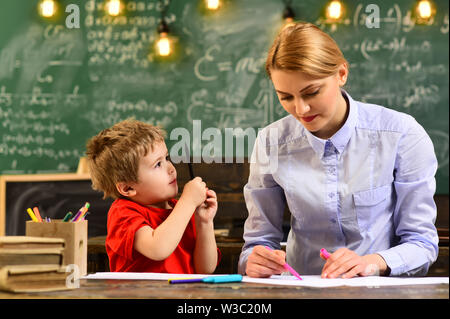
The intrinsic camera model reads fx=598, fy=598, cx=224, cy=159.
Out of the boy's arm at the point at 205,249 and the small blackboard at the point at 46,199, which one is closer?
the boy's arm at the point at 205,249

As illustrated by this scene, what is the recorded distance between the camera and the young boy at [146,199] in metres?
1.50

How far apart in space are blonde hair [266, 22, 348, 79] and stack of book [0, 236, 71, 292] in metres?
0.73

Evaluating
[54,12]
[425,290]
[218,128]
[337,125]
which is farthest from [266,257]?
[54,12]

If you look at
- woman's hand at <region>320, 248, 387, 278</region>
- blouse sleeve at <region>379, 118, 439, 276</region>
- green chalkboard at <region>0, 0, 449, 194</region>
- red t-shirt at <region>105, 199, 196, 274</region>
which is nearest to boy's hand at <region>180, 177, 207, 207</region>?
red t-shirt at <region>105, 199, 196, 274</region>

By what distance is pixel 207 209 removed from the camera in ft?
5.24

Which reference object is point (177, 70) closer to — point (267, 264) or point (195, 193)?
point (195, 193)

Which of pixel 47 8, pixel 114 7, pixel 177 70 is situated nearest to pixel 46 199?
pixel 177 70

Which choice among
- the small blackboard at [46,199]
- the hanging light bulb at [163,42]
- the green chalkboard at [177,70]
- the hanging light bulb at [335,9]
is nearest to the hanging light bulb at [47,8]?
Answer: the green chalkboard at [177,70]

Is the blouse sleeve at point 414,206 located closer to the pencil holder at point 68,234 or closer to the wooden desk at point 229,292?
the wooden desk at point 229,292

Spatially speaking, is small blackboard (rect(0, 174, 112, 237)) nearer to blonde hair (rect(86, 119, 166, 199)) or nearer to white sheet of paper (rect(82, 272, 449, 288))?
blonde hair (rect(86, 119, 166, 199))

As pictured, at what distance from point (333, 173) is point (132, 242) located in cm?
63

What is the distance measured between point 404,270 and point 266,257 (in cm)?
37

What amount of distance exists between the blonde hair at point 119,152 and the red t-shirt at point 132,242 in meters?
0.07

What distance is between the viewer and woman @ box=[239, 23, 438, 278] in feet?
5.11
